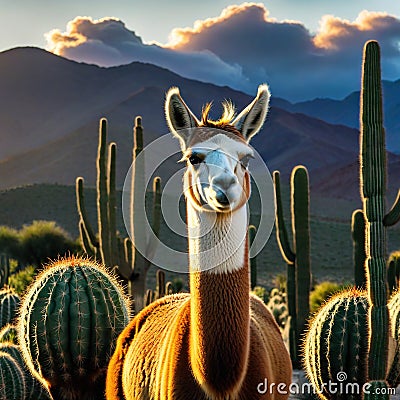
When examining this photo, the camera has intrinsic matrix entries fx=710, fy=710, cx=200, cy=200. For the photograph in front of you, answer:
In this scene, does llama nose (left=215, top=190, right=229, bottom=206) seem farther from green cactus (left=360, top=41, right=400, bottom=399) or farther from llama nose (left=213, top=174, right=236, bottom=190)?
green cactus (left=360, top=41, right=400, bottom=399)

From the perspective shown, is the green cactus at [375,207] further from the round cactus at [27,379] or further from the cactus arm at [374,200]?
the round cactus at [27,379]

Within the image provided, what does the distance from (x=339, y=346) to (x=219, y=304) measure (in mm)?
3107

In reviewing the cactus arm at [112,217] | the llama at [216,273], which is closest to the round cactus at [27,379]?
the llama at [216,273]

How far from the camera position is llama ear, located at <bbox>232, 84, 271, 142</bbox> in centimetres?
489

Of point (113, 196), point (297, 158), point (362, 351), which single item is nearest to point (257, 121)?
point (362, 351)

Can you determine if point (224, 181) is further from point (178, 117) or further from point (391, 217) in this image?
point (391, 217)

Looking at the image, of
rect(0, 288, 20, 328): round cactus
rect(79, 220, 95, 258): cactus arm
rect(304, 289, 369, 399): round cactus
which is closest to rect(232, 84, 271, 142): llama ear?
rect(304, 289, 369, 399): round cactus

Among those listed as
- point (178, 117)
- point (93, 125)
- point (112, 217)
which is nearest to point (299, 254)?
point (112, 217)

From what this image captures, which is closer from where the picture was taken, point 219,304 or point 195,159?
point 219,304

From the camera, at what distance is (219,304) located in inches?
174

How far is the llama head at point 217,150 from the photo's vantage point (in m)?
4.23

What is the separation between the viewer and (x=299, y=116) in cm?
18212

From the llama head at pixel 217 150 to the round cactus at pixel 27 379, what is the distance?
4444mm

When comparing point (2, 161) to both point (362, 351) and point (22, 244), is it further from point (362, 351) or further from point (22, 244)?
point (362, 351)
